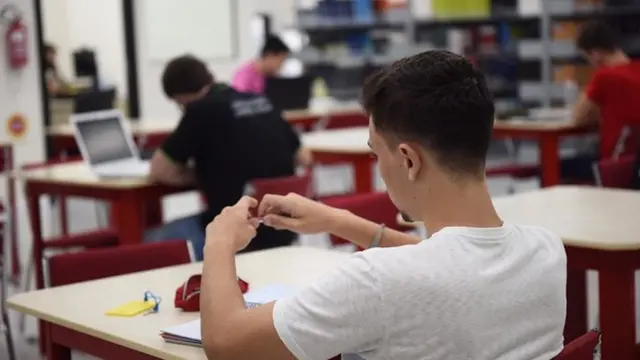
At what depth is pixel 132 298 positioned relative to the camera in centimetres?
220

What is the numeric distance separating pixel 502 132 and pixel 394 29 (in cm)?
401

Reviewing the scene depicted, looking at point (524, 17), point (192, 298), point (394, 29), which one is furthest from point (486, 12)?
point (192, 298)

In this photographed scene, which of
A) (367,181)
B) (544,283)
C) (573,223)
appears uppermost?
(544,283)

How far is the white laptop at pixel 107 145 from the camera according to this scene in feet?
14.2

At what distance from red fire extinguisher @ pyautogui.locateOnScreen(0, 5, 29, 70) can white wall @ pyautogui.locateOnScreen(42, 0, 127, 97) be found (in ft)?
6.55

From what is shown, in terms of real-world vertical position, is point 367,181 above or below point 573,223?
below

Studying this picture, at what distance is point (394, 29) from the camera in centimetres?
960

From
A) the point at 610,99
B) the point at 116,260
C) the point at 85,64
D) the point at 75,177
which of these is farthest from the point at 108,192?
the point at 85,64

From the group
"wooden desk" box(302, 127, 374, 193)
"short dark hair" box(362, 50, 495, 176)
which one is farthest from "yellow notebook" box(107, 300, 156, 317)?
"wooden desk" box(302, 127, 374, 193)

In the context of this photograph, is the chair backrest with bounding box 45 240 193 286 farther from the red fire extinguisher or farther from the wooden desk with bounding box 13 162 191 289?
the red fire extinguisher

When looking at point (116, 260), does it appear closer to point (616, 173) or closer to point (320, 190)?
point (616, 173)

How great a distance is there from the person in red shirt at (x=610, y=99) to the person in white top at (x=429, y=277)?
11.7 ft

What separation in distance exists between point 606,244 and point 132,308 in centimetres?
124

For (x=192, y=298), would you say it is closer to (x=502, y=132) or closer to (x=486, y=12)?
(x=502, y=132)
